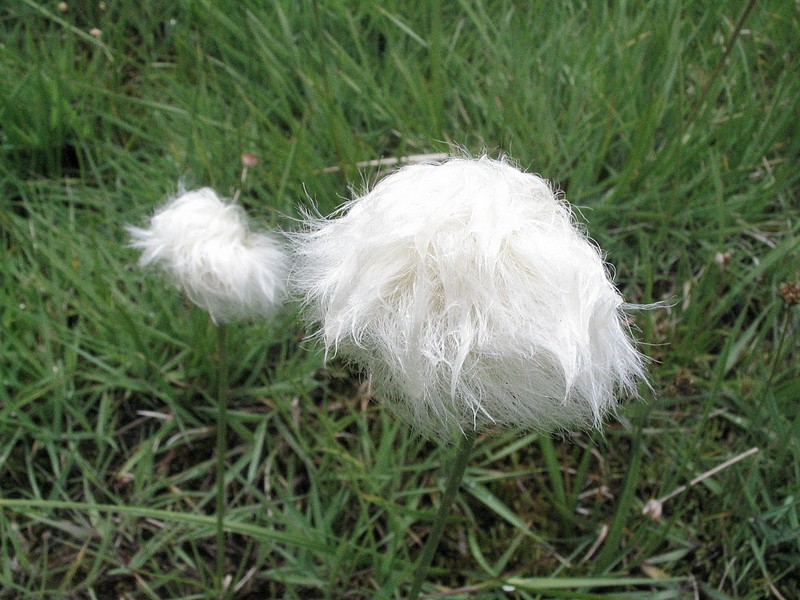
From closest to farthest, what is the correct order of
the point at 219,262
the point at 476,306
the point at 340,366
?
the point at 476,306 → the point at 219,262 → the point at 340,366

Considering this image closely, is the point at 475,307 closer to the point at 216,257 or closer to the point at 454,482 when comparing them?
the point at 454,482

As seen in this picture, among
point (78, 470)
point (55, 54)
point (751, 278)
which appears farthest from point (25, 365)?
point (751, 278)

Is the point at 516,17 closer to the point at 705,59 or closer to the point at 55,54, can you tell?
the point at 705,59

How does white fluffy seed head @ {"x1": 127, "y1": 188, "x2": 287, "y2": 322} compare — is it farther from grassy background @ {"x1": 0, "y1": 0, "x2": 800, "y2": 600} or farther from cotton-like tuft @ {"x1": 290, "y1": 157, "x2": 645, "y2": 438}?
cotton-like tuft @ {"x1": 290, "y1": 157, "x2": 645, "y2": 438}

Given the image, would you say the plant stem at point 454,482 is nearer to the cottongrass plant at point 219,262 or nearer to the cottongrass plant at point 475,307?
the cottongrass plant at point 475,307

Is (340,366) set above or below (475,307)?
below

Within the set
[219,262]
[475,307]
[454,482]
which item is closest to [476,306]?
[475,307]
